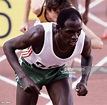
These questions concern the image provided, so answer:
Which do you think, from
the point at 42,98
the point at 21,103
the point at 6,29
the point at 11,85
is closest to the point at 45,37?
the point at 21,103

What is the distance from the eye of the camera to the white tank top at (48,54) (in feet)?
12.8

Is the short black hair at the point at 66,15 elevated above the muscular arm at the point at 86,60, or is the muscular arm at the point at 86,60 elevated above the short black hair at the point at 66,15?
the short black hair at the point at 66,15

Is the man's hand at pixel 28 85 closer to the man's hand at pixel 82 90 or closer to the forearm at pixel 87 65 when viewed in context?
the man's hand at pixel 82 90

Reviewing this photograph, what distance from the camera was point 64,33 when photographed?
12.3ft

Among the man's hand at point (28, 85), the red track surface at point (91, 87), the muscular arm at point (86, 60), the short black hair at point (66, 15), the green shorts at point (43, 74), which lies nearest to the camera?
the man's hand at point (28, 85)

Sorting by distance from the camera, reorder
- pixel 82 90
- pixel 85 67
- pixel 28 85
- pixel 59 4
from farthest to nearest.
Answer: pixel 59 4 < pixel 85 67 < pixel 82 90 < pixel 28 85

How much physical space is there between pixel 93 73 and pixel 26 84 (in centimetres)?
300

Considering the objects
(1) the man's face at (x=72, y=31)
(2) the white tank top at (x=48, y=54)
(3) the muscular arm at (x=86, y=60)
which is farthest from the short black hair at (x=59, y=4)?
(1) the man's face at (x=72, y=31)

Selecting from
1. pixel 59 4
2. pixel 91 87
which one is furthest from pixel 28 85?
pixel 91 87

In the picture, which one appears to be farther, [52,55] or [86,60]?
[86,60]

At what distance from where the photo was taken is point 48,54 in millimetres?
3949

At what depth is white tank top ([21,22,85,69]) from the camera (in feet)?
12.8

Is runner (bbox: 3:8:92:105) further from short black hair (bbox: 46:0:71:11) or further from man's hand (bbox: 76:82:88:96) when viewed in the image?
short black hair (bbox: 46:0:71:11)

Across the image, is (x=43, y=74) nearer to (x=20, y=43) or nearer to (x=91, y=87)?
(x=20, y=43)
